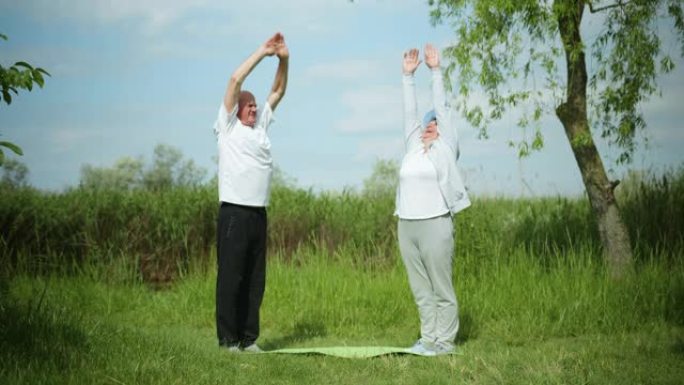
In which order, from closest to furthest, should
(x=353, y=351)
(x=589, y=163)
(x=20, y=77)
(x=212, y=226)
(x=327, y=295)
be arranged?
(x=20, y=77) < (x=353, y=351) < (x=327, y=295) < (x=589, y=163) < (x=212, y=226)

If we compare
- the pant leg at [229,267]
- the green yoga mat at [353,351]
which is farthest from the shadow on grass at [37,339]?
the green yoga mat at [353,351]

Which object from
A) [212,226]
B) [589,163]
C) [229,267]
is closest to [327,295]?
[229,267]

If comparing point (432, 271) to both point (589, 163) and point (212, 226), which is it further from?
point (212, 226)

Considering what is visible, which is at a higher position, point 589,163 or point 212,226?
point 589,163

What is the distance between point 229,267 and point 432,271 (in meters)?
1.68

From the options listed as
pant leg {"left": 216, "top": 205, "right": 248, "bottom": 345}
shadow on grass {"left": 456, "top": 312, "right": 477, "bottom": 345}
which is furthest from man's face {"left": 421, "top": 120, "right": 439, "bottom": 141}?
shadow on grass {"left": 456, "top": 312, "right": 477, "bottom": 345}

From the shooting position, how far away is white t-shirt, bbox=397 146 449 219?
6.16m

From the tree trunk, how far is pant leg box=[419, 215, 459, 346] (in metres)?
3.66

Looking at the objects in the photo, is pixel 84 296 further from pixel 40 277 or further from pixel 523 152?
pixel 523 152

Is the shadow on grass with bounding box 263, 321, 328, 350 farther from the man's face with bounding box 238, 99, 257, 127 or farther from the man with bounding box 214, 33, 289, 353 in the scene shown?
the man's face with bounding box 238, 99, 257, 127

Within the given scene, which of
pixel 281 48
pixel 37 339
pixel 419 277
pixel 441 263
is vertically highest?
pixel 281 48

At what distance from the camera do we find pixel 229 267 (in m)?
6.40

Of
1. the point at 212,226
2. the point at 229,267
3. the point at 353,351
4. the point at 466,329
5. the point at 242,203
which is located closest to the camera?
the point at 242,203

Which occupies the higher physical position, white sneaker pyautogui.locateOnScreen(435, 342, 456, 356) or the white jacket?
the white jacket
